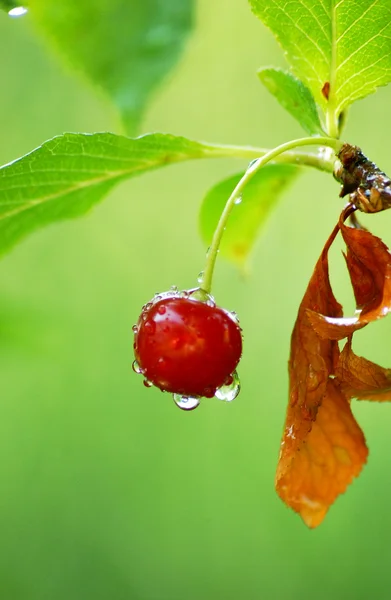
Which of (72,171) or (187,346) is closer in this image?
(187,346)

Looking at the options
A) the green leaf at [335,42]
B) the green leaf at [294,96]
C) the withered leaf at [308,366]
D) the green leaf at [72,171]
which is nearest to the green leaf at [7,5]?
the green leaf at [72,171]

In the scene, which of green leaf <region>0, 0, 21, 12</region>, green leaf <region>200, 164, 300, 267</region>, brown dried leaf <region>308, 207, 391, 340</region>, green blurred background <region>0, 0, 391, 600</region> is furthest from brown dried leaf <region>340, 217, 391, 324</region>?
green blurred background <region>0, 0, 391, 600</region>

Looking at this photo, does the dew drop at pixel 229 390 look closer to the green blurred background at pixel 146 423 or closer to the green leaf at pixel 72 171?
the green leaf at pixel 72 171

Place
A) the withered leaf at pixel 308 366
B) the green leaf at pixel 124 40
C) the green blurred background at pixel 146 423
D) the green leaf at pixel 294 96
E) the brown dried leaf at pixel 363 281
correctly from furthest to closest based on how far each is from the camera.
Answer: the green blurred background at pixel 146 423
the green leaf at pixel 124 40
the green leaf at pixel 294 96
the withered leaf at pixel 308 366
the brown dried leaf at pixel 363 281

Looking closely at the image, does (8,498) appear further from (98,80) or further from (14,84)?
(98,80)

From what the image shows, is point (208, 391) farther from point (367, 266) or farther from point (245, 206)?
point (245, 206)

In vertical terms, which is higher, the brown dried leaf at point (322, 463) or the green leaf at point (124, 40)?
the green leaf at point (124, 40)

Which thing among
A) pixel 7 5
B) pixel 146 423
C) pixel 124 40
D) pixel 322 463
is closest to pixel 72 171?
pixel 7 5
